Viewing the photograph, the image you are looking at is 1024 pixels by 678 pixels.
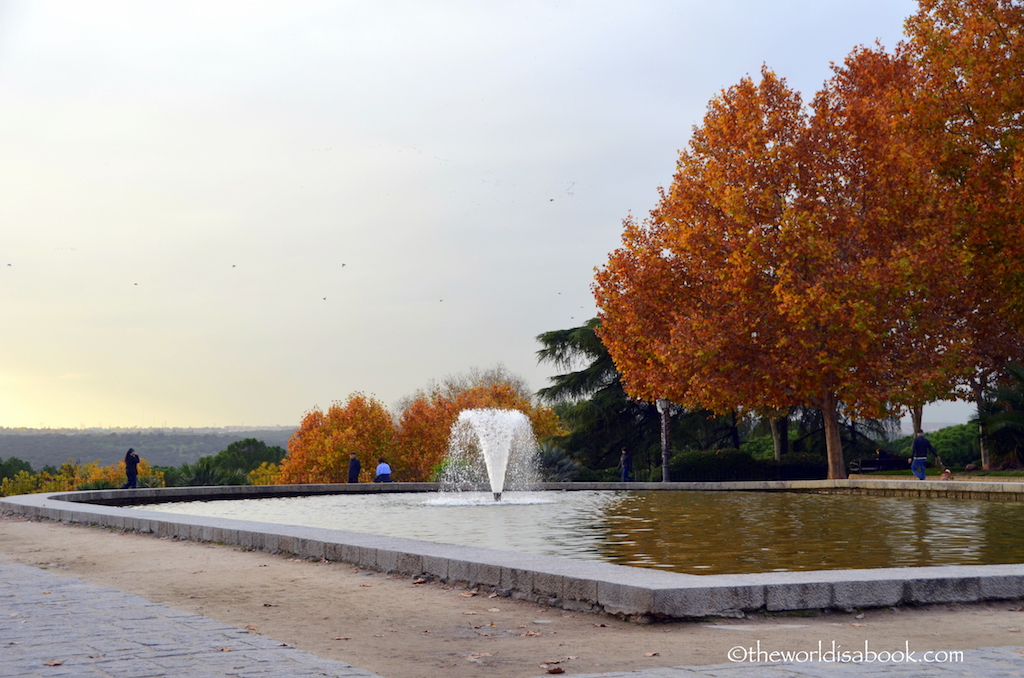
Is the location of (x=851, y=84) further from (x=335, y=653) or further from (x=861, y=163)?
(x=335, y=653)

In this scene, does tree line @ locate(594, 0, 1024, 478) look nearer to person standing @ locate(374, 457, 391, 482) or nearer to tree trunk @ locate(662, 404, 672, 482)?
tree trunk @ locate(662, 404, 672, 482)

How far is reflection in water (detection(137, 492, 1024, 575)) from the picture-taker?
1173 cm

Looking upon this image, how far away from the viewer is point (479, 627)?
737 cm

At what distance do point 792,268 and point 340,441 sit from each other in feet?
93.4

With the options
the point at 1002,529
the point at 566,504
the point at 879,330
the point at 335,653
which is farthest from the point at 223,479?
the point at 335,653

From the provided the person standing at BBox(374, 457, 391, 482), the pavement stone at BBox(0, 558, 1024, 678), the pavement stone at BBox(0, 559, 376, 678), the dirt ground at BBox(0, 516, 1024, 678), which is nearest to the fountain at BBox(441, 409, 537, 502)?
the person standing at BBox(374, 457, 391, 482)

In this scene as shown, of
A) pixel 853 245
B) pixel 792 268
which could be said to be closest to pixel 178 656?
pixel 792 268

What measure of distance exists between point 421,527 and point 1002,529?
8.79m

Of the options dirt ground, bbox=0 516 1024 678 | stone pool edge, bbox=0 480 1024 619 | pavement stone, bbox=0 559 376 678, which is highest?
stone pool edge, bbox=0 480 1024 619

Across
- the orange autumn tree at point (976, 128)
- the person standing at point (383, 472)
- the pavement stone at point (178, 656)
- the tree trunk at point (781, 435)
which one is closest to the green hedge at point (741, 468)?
the tree trunk at point (781, 435)

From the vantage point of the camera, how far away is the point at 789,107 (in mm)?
31438

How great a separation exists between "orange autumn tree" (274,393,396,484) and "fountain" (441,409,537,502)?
32.3 feet

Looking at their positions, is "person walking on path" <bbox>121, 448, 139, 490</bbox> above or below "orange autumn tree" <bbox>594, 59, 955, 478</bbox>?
below

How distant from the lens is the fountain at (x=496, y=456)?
28.3 meters
